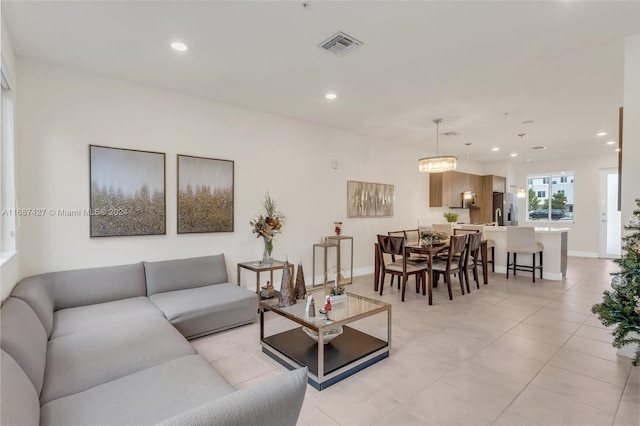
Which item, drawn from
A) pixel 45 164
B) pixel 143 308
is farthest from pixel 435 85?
pixel 45 164

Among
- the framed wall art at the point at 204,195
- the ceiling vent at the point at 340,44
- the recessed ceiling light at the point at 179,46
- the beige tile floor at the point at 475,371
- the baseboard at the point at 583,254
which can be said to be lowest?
the beige tile floor at the point at 475,371

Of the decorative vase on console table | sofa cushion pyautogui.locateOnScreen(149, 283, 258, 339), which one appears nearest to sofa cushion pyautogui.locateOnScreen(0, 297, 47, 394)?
sofa cushion pyautogui.locateOnScreen(149, 283, 258, 339)

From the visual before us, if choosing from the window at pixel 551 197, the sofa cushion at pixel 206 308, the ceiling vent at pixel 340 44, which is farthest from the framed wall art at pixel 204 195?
the window at pixel 551 197

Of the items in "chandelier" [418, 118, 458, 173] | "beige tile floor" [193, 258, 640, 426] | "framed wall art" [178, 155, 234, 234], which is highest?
"chandelier" [418, 118, 458, 173]

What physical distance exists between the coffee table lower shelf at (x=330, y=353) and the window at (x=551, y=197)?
346 inches

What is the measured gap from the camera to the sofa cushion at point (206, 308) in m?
2.98

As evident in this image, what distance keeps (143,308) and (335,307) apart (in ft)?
5.87

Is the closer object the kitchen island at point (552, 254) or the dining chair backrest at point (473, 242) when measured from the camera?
the dining chair backrest at point (473, 242)

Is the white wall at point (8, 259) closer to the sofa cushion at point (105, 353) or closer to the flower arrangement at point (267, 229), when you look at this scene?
the sofa cushion at point (105, 353)

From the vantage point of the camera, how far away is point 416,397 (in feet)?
7.25

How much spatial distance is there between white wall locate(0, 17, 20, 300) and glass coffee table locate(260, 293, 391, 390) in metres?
1.92

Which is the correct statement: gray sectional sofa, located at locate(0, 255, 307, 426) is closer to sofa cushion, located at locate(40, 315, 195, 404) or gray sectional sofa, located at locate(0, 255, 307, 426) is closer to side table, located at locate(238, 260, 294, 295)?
sofa cushion, located at locate(40, 315, 195, 404)

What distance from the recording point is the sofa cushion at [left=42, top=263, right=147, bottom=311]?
2.97 meters

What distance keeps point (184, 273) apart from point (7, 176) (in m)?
1.80
